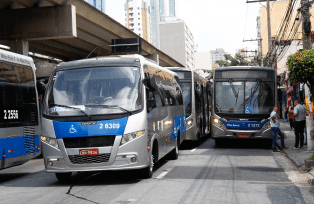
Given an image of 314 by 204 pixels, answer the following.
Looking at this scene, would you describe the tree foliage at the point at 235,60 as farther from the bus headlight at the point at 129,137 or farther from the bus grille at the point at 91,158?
the bus grille at the point at 91,158

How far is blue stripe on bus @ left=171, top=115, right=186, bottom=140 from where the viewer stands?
13172 millimetres

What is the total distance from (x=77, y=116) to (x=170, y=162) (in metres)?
4.71

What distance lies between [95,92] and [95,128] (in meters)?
0.81

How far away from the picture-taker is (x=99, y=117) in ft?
29.4

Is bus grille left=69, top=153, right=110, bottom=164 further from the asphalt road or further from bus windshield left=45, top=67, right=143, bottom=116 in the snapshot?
bus windshield left=45, top=67, right=143, bottom=116

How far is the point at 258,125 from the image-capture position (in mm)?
16531

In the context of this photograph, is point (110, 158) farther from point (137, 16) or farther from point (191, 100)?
point (137, 16)

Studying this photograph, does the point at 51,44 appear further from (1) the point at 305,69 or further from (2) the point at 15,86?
(1) the point at 305,69

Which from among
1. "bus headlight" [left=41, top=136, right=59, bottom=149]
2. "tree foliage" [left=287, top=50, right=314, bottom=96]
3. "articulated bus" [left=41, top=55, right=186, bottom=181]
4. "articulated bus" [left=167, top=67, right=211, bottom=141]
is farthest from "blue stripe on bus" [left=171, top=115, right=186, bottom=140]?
"bus headlight" [left=41, top=136, right=59, bottom=149]

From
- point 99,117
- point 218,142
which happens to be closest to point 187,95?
point 218,142

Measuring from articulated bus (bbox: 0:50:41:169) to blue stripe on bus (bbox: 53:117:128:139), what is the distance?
2283 mm

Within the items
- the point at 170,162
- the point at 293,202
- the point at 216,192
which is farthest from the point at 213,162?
the point at 293,202

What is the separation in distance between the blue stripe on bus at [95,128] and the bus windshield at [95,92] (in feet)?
0.69

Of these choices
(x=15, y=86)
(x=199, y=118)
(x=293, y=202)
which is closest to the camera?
(x=293, y=202)
